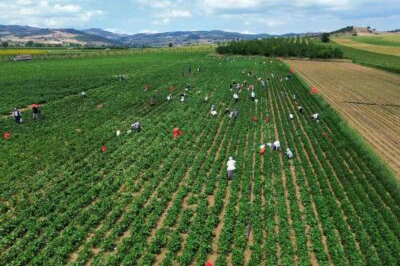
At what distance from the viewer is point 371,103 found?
40312 mm

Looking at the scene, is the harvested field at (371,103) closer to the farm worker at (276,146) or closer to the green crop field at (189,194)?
the green crop field at (189,194)

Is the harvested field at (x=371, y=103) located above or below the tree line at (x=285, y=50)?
below

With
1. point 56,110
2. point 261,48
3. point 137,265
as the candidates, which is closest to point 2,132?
point 56,110

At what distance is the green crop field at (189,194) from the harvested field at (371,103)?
1.99m

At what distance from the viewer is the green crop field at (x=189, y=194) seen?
13.0 meters

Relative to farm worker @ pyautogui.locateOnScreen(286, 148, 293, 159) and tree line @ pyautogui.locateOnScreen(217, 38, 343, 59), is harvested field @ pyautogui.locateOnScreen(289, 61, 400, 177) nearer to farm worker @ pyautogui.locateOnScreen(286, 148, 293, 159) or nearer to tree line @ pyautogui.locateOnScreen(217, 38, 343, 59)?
farm worker @ pyautogui.locateOnScreen(286, 148, 293, 159)

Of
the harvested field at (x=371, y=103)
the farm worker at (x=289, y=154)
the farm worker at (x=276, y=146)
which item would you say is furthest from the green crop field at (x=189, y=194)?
the harvested field at (x=371, y=103)

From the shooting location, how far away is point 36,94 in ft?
132

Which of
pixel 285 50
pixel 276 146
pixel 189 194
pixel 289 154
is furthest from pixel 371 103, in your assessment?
pixel 285 50

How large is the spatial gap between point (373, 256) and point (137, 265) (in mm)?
9047

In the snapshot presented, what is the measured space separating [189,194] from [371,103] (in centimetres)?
3196

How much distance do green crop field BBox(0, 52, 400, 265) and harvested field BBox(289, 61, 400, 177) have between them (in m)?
1.99

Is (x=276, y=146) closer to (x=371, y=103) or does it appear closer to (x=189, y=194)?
(x=189, y=194)

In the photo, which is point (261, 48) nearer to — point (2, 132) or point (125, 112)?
point (125, 112)
